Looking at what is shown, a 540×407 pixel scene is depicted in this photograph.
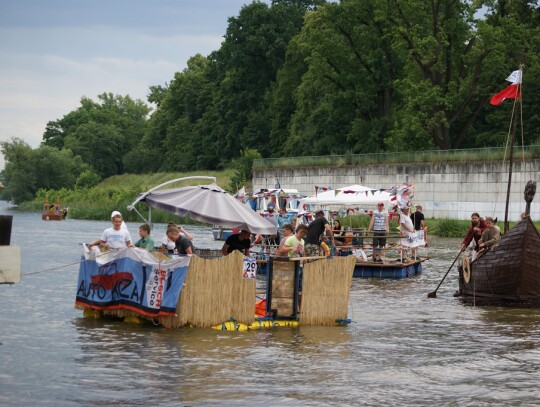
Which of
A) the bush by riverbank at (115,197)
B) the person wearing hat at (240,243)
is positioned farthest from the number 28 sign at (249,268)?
the bush by riverbank at (115,197)

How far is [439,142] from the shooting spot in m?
67.5

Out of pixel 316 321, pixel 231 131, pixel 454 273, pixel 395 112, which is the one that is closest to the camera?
pixel 316 321

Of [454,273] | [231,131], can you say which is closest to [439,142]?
[454,273]

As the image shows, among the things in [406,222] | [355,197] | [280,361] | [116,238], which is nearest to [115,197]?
[355,197]

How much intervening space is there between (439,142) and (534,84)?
22.2 ft

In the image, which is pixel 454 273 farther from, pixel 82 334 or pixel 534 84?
pixel 534 84

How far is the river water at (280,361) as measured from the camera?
14.1 meters

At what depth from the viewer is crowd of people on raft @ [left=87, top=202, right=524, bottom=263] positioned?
68.5 ft

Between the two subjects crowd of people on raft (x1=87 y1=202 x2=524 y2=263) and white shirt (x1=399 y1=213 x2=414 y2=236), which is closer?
crowd of people on raft (x1=87 y1=202 x2=524 y2=263)

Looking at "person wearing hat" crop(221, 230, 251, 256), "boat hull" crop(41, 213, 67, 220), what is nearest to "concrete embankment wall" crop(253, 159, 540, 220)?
"boat hull" crop(41, 213, 67, 220)

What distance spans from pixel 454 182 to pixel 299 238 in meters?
41.2

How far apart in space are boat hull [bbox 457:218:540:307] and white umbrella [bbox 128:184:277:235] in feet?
19.2

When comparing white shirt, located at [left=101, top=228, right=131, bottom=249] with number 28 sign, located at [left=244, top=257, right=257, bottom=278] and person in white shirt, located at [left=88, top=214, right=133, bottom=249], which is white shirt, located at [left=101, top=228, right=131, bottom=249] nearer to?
person in white shirt, located at [left=88, top=214, right=133, bottom=249]

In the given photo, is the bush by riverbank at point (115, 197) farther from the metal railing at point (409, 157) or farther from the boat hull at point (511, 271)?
the boat hull at point (511, 271)
